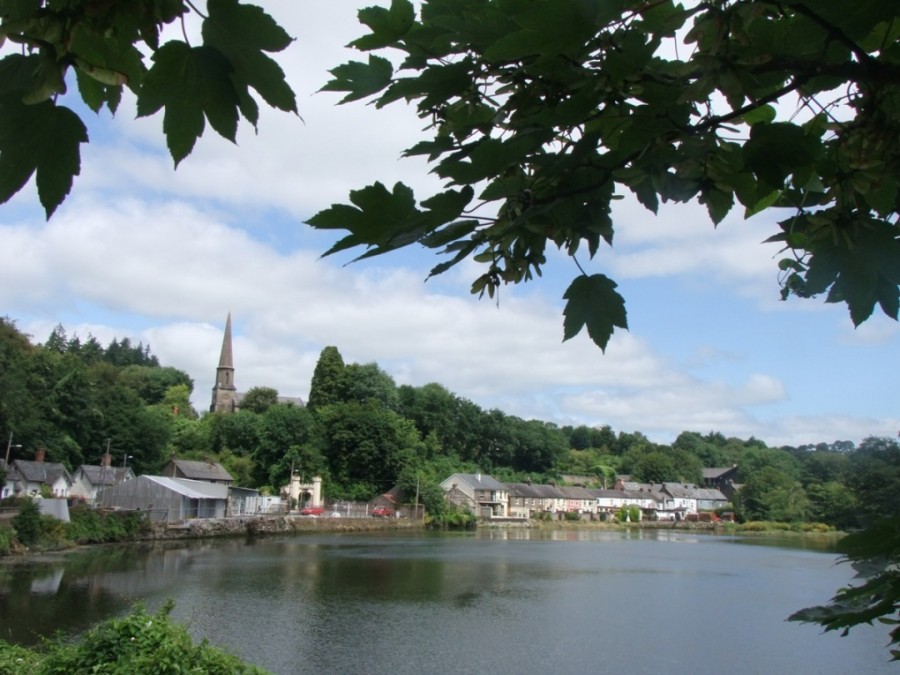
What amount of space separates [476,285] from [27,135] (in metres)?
1.00

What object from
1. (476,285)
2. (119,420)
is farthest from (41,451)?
(476,285)

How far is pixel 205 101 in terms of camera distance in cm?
104

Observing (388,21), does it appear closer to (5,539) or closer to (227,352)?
(5,539)

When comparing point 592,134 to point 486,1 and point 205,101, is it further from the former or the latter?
point 205,101

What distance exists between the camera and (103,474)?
4812 cm

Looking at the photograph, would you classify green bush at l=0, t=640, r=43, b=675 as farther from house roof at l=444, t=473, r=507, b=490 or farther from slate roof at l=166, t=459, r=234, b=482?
house roof at l=444, t=473, r=507, b=490

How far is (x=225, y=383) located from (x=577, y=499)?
5318 cm

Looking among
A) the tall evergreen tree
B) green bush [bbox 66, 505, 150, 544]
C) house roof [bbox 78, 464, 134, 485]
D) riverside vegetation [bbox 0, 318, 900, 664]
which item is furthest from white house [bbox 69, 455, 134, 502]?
the tall evergreen tree

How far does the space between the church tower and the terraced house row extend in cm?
3901

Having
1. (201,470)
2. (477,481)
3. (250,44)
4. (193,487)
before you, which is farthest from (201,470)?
(250,44)

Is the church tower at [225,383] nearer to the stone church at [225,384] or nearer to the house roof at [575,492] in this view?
the stone church at [225,384]

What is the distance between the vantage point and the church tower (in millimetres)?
96625

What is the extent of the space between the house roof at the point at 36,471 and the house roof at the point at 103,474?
11.4 feet

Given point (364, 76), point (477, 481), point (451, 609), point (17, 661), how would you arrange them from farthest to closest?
point (477, 481) → point (451, 609) → point (17, 661) → point (364, 76)
